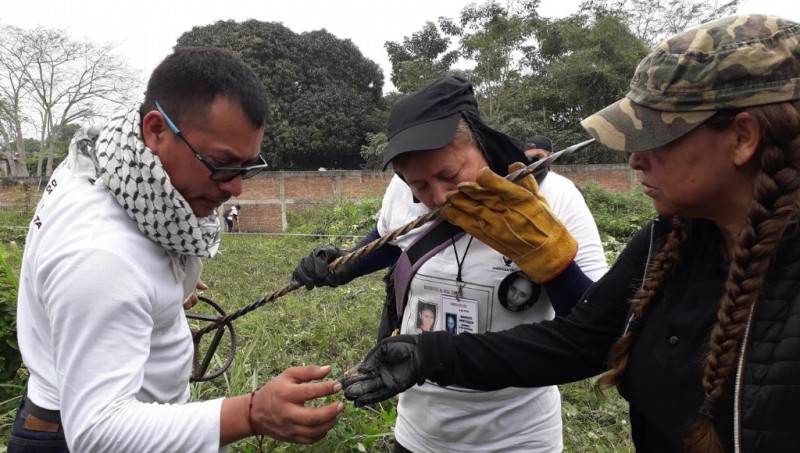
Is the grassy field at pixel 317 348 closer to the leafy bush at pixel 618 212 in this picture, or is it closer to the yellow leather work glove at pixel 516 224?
the yellow leather work glove at pixel 516 224

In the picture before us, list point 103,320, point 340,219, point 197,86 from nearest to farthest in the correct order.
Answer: point 103,320
point 197,86
point 340,219

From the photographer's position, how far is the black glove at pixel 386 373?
1542 millimetres

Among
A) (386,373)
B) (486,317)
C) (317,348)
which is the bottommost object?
(317,348)

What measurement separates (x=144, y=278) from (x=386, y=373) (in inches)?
26.6

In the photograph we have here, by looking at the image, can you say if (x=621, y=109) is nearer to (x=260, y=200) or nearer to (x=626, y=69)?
(x=260, y=200)

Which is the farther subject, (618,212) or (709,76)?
(618,212)

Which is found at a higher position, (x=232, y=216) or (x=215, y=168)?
(x=215, y=168)

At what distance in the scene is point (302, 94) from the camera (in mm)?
22859

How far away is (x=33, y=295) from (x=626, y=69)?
21123 millimetres

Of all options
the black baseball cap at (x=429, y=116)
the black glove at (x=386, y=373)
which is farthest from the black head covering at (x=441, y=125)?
the black glove at (x=386, y=373)

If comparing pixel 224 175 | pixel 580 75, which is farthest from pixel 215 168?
pixel 580 75

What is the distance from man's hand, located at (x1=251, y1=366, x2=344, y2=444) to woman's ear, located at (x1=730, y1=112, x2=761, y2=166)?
40.3 inches

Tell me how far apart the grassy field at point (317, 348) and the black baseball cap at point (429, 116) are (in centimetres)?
87

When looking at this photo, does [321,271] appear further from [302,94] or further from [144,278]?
[302,94]
